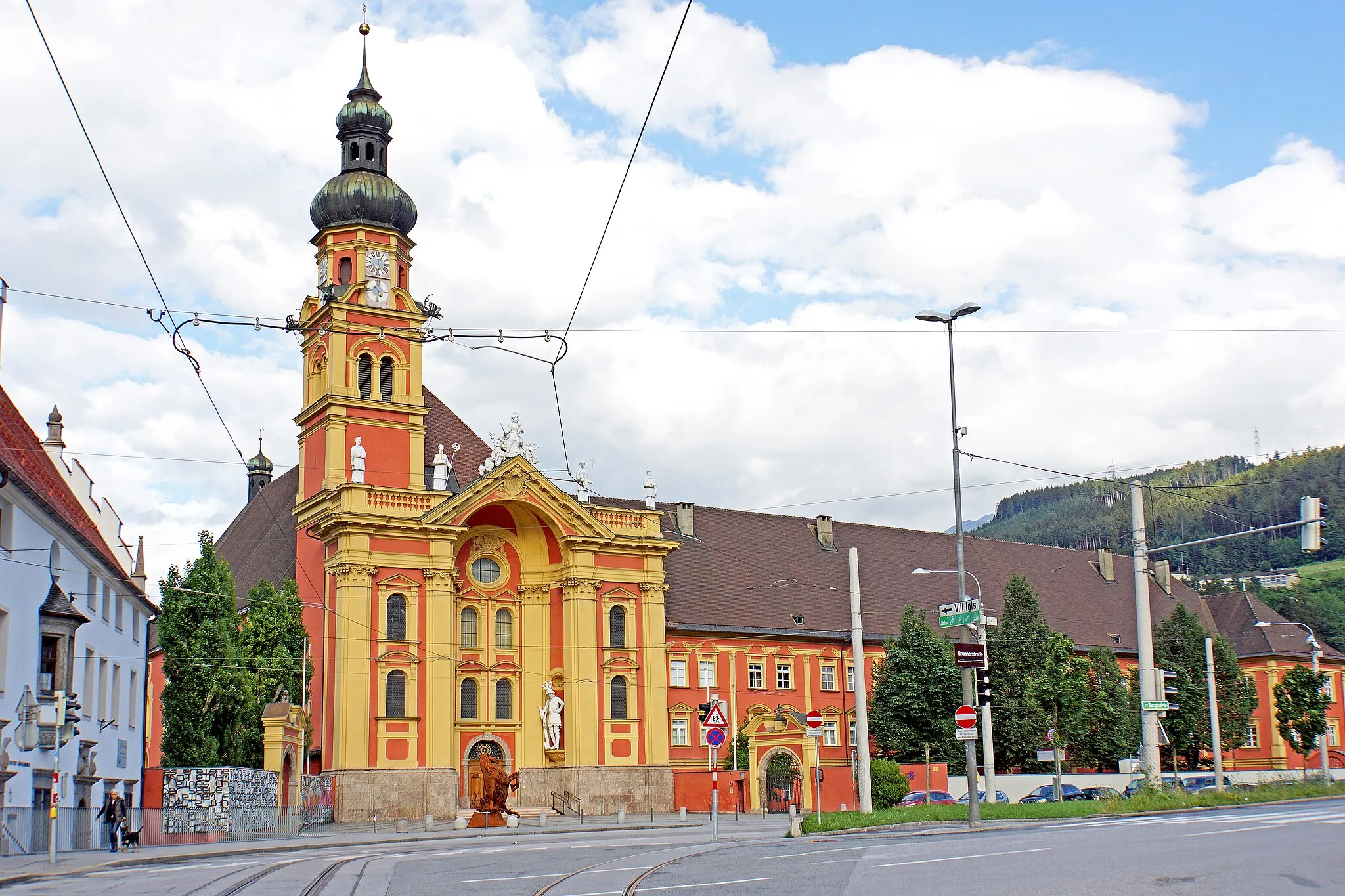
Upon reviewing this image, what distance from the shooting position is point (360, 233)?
62156 mm

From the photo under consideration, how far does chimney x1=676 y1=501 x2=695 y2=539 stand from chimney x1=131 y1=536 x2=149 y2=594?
101 ft

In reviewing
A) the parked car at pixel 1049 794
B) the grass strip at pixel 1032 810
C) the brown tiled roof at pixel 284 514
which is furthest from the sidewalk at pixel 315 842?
the brown tiled roof at pixel 284 514

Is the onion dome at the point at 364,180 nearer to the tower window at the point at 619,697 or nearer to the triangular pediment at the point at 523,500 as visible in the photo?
the triangular pediment at the point at 523,500

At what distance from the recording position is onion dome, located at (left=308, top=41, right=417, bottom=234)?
62125mm

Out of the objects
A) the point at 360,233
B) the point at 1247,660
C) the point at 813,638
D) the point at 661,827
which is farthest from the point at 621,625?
the point at 1247,660

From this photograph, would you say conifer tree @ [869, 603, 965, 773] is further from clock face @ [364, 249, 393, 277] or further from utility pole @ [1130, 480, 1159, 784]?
clock face @ [364, 249, 393, 277]

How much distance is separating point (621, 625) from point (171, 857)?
108 feet

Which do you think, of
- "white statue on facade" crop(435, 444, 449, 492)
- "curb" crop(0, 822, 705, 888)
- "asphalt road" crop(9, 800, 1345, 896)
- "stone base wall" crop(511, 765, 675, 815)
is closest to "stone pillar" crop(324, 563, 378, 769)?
"white statue on facade" crop(435, 444, 449, 492)

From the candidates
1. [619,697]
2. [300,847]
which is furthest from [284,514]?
Result: [300,847]

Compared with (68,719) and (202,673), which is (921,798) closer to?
(202,673)

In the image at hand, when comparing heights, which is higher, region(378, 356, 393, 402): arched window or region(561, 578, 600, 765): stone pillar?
region(378, 356, 393, 402): arched window

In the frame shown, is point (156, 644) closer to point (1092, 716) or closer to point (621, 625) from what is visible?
point (621, 625)

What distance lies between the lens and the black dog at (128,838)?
107 ft

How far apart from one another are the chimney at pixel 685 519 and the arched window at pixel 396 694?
1997cm
